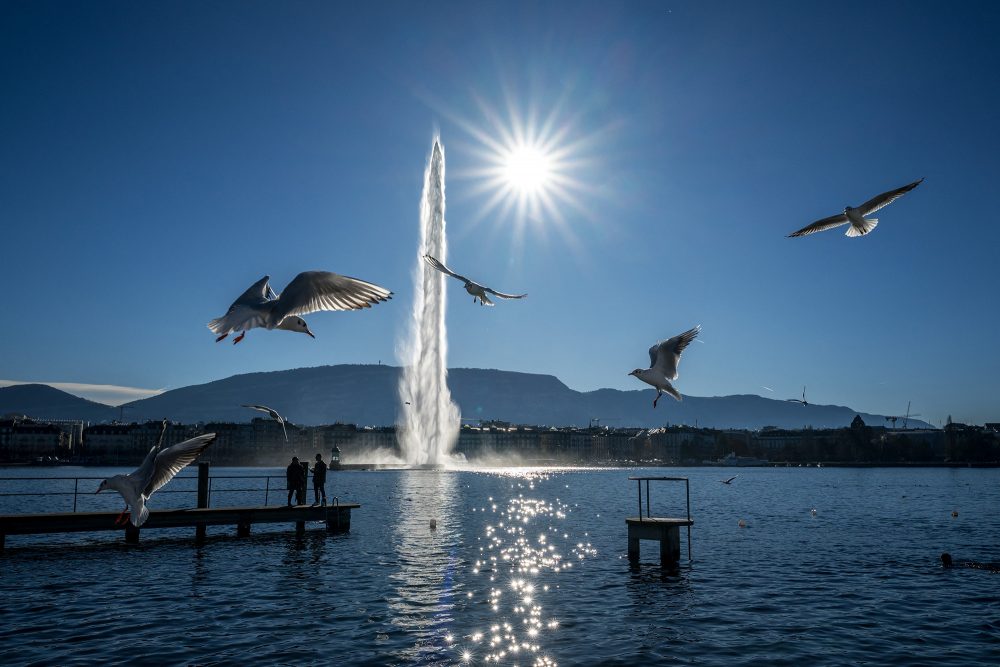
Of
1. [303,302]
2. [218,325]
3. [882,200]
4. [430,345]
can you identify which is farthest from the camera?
[430,345]

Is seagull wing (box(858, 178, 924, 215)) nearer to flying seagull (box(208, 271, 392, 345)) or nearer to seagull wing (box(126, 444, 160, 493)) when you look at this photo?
flying seagull (box(208, 271, 392, 345))

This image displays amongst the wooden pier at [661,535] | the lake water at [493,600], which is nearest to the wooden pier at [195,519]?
the lake water at [493,600]

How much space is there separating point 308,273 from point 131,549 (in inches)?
1055

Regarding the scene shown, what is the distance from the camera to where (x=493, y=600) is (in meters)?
22.8

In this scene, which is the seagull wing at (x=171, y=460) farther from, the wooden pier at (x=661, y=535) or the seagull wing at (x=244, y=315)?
the wooden pier at (x=661, y=535)

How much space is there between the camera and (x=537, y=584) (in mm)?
25547

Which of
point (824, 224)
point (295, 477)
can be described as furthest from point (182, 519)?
point (824, 224)

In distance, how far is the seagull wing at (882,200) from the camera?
14903mm

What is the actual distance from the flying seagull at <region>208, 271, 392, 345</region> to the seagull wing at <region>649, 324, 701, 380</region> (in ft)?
29.3

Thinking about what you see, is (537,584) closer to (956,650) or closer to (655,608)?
(655,608)

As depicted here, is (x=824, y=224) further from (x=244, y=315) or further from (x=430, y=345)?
(x=430, y=345)

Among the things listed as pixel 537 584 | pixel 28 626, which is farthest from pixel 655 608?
pixel 28 626

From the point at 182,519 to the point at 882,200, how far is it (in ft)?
93.8

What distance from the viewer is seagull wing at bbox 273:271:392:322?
1023 cm
